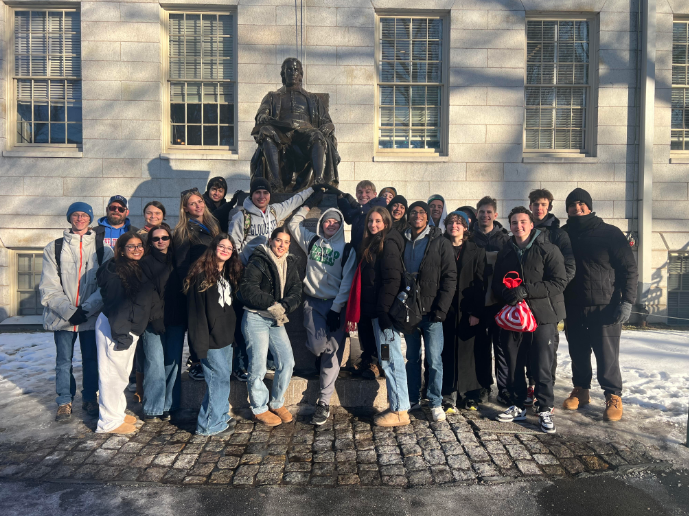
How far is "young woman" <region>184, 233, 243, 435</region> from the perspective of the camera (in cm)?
420

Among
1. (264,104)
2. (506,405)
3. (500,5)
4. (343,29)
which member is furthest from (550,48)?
(506,405)

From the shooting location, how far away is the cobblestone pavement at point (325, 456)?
362cm

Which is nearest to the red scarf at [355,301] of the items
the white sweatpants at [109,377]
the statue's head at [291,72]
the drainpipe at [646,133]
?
the white sweatpants at [109,377]

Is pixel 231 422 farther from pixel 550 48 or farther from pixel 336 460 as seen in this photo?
pixel 550 48

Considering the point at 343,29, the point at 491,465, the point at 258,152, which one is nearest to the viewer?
the point at 491,465

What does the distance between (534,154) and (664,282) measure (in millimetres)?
3468

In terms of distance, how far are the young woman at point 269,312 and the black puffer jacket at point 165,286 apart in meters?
0.57

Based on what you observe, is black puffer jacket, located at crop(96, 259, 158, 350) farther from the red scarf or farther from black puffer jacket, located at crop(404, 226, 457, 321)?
black puffer jacket, located at crop(404, 226, 457, 321)

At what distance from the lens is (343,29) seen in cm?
943

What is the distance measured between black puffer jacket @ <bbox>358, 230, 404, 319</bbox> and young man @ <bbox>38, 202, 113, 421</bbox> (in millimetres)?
2408

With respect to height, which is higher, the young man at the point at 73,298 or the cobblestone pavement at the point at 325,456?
the young man at the point at 73,298

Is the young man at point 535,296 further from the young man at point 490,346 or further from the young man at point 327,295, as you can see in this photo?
the young man at point 327,295

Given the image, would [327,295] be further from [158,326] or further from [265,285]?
[158,326]

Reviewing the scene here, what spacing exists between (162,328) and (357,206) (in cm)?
233
